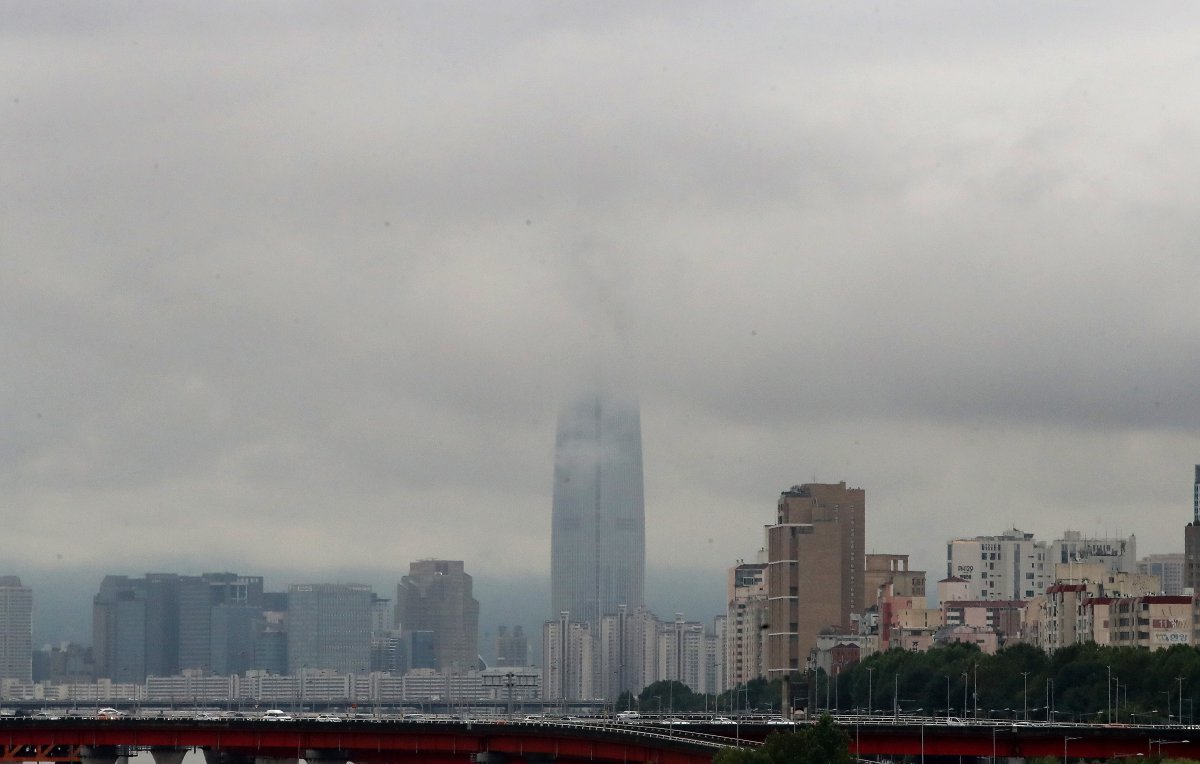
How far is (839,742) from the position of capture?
158m

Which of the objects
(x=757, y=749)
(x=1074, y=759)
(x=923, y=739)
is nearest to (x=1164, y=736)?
(x=1074, y=759)

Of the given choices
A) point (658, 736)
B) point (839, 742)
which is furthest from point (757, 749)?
point (658, 736)

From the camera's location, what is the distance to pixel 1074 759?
200 meters

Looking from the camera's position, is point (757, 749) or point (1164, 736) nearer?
point (757, 749)

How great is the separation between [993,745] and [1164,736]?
59.7 ft

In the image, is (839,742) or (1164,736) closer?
(839,742)

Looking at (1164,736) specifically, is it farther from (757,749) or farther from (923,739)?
(757,749)

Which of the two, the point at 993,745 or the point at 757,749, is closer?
the point at 757,749

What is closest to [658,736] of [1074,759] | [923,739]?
[923,739]

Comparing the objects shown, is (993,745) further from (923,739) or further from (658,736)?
(658,736)

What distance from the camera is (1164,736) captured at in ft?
655

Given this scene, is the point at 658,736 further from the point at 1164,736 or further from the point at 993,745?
the point at 1164,736

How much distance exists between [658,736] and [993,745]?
2656 centimetres

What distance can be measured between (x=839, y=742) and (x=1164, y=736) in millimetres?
52446
